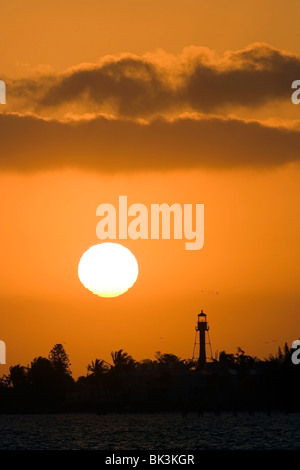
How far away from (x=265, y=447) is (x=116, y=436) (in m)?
43.9

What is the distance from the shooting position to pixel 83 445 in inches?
5463

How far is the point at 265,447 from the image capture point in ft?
407

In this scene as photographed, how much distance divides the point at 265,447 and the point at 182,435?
3722 cm
